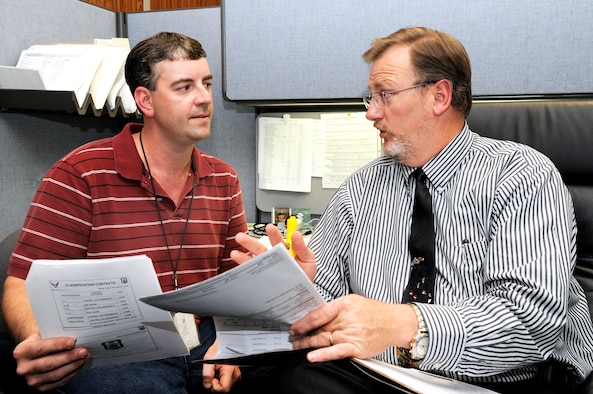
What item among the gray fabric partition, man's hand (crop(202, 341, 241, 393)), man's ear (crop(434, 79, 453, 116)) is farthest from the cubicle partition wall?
man's hand (crop(202, 341, 241, 393))

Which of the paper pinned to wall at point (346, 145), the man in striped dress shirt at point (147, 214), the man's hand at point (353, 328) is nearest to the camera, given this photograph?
the man's hand at point (353, 328)

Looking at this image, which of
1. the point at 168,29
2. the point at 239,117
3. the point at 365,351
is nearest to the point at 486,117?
the point at 365,351

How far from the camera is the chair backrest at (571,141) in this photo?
1.12 meters

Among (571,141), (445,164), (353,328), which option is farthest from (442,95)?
(353,328)

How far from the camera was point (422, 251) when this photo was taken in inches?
41.8

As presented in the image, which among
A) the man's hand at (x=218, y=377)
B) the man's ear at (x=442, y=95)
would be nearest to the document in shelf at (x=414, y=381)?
the man's hand at (x=218, y=377)

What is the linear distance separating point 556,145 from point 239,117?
100cm

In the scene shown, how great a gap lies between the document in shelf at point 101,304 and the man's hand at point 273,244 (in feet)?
0.49

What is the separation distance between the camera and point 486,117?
1.20 meters

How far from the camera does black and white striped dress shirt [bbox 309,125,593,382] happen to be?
2.89 ft

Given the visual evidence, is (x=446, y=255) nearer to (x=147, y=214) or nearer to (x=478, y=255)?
(x=478, y=255)

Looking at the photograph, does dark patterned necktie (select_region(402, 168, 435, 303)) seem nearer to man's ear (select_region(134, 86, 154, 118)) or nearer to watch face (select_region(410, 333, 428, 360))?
watch face (select_region(410, 333, 428, 360))

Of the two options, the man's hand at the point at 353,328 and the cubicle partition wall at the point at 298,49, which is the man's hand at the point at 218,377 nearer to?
the man's hand at the point at 353,328

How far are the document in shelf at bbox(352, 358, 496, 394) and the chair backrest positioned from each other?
43cm
